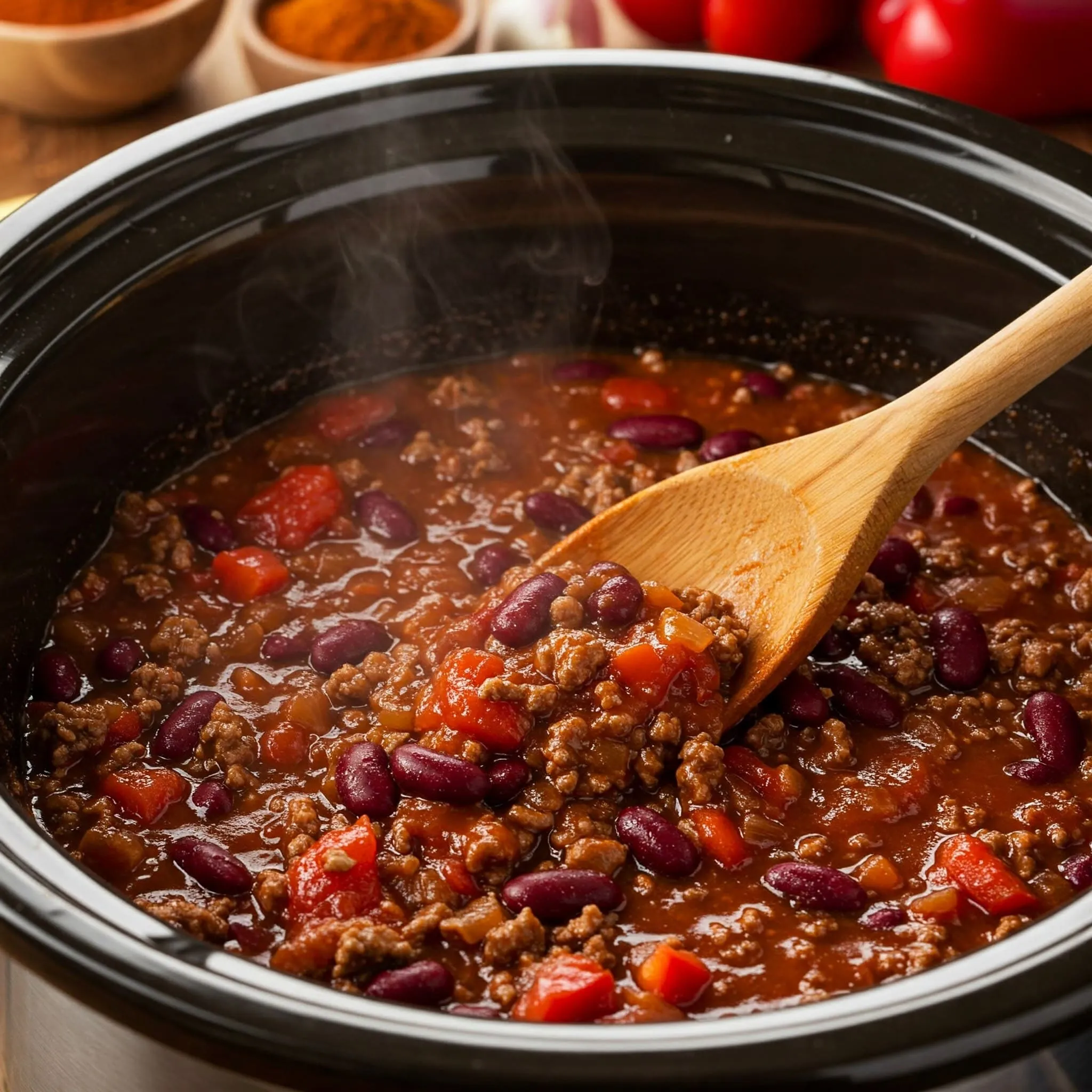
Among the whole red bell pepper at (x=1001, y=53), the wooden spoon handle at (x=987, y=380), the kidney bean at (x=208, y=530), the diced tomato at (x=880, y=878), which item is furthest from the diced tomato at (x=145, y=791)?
the whole red bell pepper at (x=1001, y=53)

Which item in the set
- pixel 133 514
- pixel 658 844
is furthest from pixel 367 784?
pixel 133 514

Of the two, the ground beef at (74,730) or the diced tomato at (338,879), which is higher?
the ground beef at (74,730)

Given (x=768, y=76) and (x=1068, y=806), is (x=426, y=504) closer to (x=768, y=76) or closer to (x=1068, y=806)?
(x=768, y=76)

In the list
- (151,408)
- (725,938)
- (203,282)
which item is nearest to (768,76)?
(203,282)

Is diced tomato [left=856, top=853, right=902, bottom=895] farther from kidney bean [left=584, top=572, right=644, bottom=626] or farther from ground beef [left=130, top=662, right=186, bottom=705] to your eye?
ground beef [left=130, top=662, right=186, bottom=705]

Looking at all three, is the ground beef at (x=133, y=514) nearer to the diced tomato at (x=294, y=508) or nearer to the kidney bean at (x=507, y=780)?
the diced tomato at (x=294, y=508)

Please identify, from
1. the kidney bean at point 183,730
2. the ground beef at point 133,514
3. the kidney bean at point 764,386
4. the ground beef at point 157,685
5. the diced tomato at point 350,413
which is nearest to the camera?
the kidney bean at point 183,730

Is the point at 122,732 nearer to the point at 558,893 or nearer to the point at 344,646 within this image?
the point at 344,646
